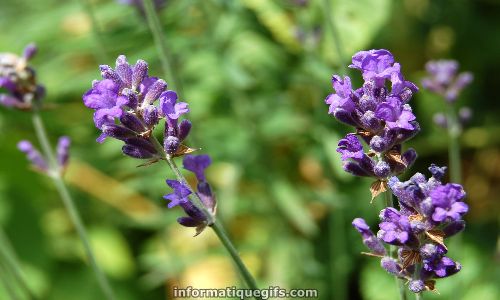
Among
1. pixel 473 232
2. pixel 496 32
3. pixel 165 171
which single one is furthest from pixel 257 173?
pixel 496 32

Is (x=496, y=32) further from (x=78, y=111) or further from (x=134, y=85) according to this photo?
(x=134, y=85)

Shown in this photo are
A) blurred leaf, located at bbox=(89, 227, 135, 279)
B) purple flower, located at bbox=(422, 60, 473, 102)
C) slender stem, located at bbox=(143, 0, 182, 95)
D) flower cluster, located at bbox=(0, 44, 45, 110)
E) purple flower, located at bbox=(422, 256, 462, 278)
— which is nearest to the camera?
purple flower, located at bbox=(422, 256, 462, 278)

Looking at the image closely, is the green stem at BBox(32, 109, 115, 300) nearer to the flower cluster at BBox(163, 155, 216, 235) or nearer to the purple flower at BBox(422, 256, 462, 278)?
the flower cluster at BBox(163, 155, 216, 235)

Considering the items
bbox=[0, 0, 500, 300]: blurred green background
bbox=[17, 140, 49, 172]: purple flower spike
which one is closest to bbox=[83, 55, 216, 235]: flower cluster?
bbox=[17, 140, 49, 172]: purple flower spike

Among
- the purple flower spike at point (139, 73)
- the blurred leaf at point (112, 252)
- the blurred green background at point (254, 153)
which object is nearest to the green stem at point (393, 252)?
the purple flower spike at point (139, 73)

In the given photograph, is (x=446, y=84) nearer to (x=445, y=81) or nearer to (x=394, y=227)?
(x=445, y=81)

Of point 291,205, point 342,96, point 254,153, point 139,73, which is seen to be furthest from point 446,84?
point 139,73
